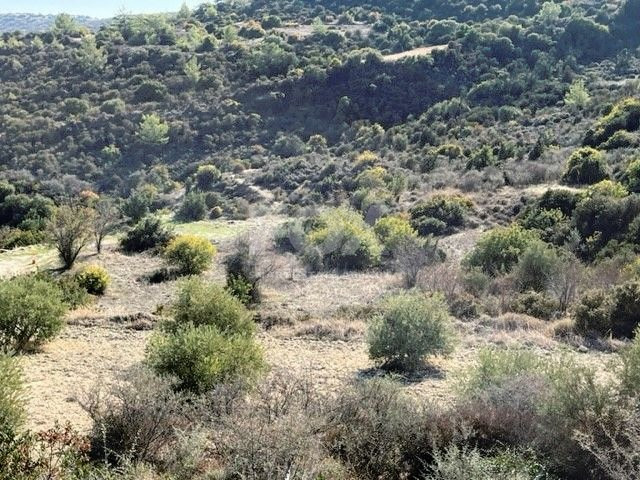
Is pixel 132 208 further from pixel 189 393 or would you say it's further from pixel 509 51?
pixel 509 51

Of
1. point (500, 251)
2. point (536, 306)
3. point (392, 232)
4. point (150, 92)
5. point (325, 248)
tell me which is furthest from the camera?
point (150, 92)

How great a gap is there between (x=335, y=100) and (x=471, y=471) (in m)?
49.3

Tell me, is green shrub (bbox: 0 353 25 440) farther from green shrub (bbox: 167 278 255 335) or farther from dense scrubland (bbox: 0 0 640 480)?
green shrub (bbox: 167 278 255 335)

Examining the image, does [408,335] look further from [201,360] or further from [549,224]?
[549,224]

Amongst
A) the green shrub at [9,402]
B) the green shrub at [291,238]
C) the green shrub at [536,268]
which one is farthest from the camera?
the green shrub at [291,238]

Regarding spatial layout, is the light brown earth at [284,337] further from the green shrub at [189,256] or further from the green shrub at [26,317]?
the green shrub at [189,256]

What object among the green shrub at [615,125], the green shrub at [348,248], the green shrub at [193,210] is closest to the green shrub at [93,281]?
the green shrub at [348,248]

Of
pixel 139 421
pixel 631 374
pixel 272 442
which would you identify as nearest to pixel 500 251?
pixel 631 374

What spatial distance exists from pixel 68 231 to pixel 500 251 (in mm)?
14126

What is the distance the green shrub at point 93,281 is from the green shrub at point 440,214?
13190mm

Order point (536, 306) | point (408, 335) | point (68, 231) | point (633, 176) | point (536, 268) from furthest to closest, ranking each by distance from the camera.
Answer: point (633, 176) → point (68, 231) → point (536, 268) → point (536, 306) → point (408, 335)

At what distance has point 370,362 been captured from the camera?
11875 mm

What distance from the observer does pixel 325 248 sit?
73.4 ft

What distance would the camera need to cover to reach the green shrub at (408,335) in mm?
11242
